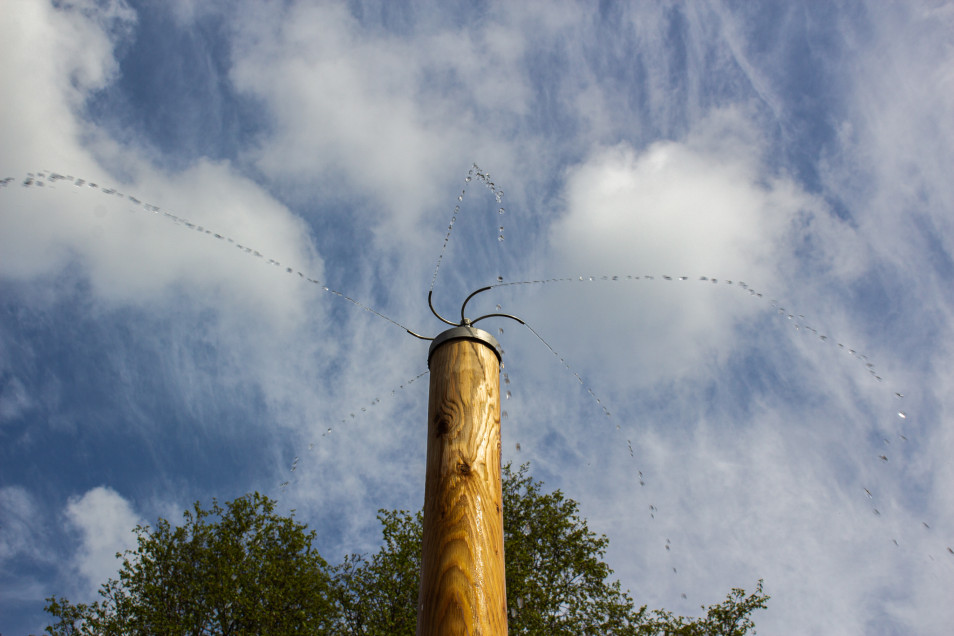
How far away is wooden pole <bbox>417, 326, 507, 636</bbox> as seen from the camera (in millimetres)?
2230

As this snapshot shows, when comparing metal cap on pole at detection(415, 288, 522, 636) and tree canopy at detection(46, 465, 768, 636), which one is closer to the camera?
metal cap on pole at detection(415, 288, 522, 636)

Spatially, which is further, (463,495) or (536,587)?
(536,587)

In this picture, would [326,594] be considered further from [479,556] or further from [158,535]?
[479,556]

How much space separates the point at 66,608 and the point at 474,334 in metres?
25.0

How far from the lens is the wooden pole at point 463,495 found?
87.8 inches

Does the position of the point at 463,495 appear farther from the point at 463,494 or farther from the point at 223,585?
the point at 223,585

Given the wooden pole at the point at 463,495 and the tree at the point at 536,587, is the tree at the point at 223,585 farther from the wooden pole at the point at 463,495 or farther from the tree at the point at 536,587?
the wooden pole at the point at 463,495

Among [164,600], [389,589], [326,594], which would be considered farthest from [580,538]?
[164,600]

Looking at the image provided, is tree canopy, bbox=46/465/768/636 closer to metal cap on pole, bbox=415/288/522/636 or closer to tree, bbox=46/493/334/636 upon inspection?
tree, bbox=46/493/334/636

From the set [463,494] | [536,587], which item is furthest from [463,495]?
[536,587]

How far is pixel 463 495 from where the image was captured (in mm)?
2500

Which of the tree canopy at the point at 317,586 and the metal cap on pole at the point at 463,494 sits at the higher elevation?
the tree canopy at the point at 317,586

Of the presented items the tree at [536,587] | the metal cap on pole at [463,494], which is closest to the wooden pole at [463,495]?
the metal cap on pole at [463,494]

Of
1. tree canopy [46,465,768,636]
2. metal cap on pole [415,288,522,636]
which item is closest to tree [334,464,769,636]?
tree canopy [46,465,768,636]
